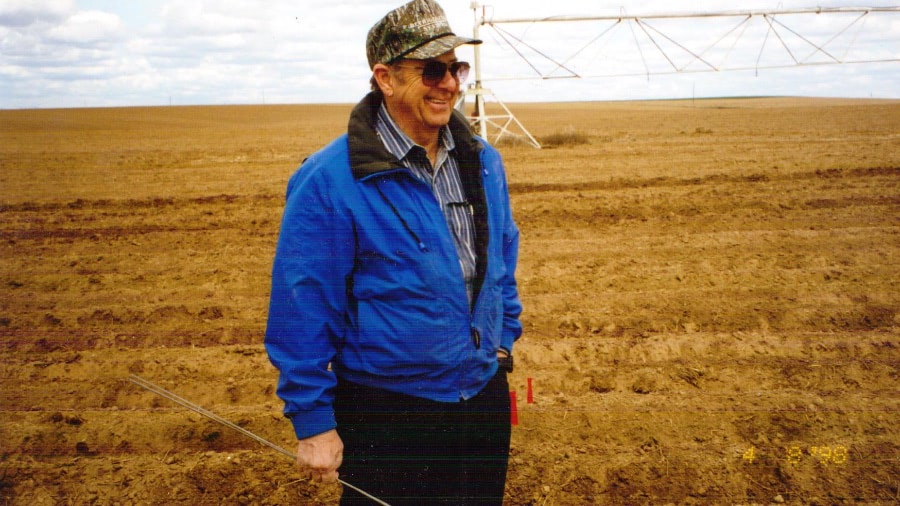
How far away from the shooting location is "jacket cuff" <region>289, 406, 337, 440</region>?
5.91ft

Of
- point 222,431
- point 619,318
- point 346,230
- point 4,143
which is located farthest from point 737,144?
point 4,143

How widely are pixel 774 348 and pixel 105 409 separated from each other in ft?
15.1

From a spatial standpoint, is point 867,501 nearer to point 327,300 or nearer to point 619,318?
point 619,318

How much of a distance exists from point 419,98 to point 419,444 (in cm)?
102

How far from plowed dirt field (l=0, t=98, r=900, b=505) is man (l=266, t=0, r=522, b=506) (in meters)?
1.53

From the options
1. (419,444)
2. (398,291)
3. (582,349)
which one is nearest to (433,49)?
(398,291)

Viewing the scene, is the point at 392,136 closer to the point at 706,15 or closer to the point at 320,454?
the point at 320,454

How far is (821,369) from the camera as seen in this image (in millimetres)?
4395

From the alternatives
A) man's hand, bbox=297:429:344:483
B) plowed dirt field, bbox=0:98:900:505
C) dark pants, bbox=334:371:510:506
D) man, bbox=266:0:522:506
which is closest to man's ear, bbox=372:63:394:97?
man, bbox=266:0:522:506

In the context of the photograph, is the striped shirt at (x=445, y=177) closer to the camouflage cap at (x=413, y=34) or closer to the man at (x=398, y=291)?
the man at (x=398, y=291)

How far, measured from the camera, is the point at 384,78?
1879 millimetres

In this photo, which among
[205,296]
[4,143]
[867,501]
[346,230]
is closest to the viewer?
[346,230]

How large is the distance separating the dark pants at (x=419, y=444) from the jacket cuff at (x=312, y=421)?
0.38 ft
